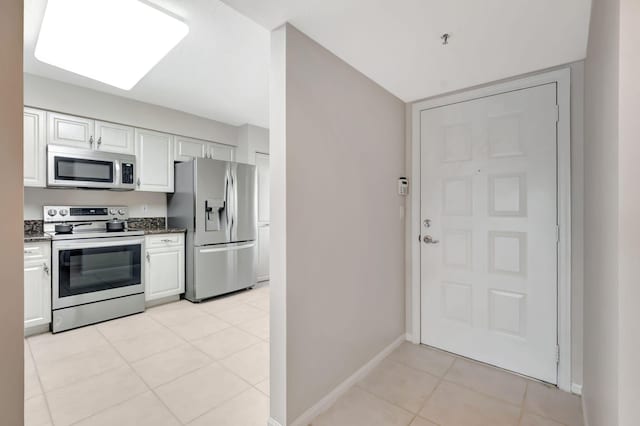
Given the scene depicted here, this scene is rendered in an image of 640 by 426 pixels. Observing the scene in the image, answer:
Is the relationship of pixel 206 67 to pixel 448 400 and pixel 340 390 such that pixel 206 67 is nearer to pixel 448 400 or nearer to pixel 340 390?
pixel 340 390

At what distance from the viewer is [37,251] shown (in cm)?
268

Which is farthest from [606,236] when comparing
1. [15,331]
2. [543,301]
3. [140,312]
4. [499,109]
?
[140,312]

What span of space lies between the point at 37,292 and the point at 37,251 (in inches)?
14.9

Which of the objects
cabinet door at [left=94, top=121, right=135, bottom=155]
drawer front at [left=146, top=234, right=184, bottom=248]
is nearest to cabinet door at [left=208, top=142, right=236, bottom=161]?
cabinet door at [left=94, top=121, right=135, bottom=155]

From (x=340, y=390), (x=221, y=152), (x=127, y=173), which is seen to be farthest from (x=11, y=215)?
(x=221, y=152)

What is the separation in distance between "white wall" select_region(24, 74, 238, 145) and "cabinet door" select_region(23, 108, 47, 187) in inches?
4.4

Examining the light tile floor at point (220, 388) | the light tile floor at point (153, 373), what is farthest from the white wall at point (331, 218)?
the light tile floor at point (153, 373)

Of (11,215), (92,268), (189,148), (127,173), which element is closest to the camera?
(11,215)

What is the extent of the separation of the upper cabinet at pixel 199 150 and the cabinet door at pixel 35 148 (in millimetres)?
1295

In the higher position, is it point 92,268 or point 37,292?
point 92,268

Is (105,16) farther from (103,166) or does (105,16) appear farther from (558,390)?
(558,390)

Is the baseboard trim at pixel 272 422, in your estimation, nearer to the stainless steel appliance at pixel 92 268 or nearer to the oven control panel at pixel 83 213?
the stainless steel appliance at pixel 92 268

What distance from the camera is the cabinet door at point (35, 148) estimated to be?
2.74m

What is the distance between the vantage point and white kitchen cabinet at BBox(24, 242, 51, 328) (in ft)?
8.61
